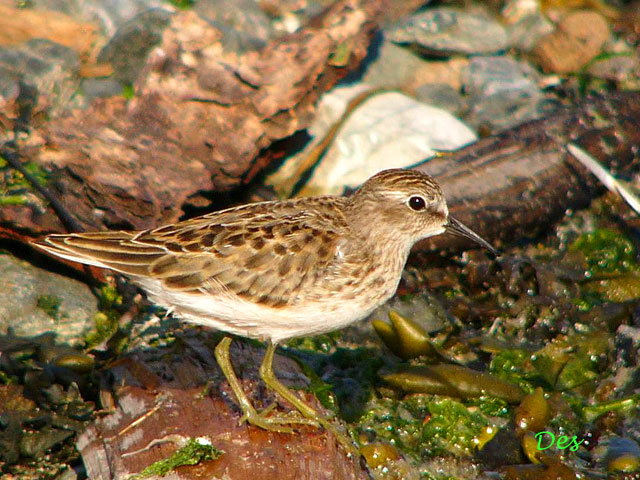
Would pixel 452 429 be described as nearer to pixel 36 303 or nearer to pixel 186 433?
pixel 186 433

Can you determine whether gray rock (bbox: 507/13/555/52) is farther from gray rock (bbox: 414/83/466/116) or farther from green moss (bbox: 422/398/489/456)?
green moss (bbox: 422/398/489/456)

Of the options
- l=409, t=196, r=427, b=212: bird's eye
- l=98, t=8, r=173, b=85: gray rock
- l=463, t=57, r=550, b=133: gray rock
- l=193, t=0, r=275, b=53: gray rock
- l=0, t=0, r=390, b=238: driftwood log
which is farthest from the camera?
l=193, t=0, r=275, b=53: gray rock

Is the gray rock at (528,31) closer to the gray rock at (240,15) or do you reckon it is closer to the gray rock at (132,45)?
the gray rock at (240,15)

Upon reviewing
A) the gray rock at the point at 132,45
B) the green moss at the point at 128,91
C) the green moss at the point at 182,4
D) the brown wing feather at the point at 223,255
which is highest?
the brown wing feather at the point at 223,255

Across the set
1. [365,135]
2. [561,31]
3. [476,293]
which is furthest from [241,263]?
[561,31]

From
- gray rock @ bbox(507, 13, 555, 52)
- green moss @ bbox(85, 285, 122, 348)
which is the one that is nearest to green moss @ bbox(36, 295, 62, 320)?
green moss @ bbox(85, 285, 122, 348)

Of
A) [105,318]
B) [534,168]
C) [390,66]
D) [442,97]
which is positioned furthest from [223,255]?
[390,66]

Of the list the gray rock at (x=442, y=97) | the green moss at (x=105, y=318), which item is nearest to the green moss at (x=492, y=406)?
the green moss at (x=105, y=318)
